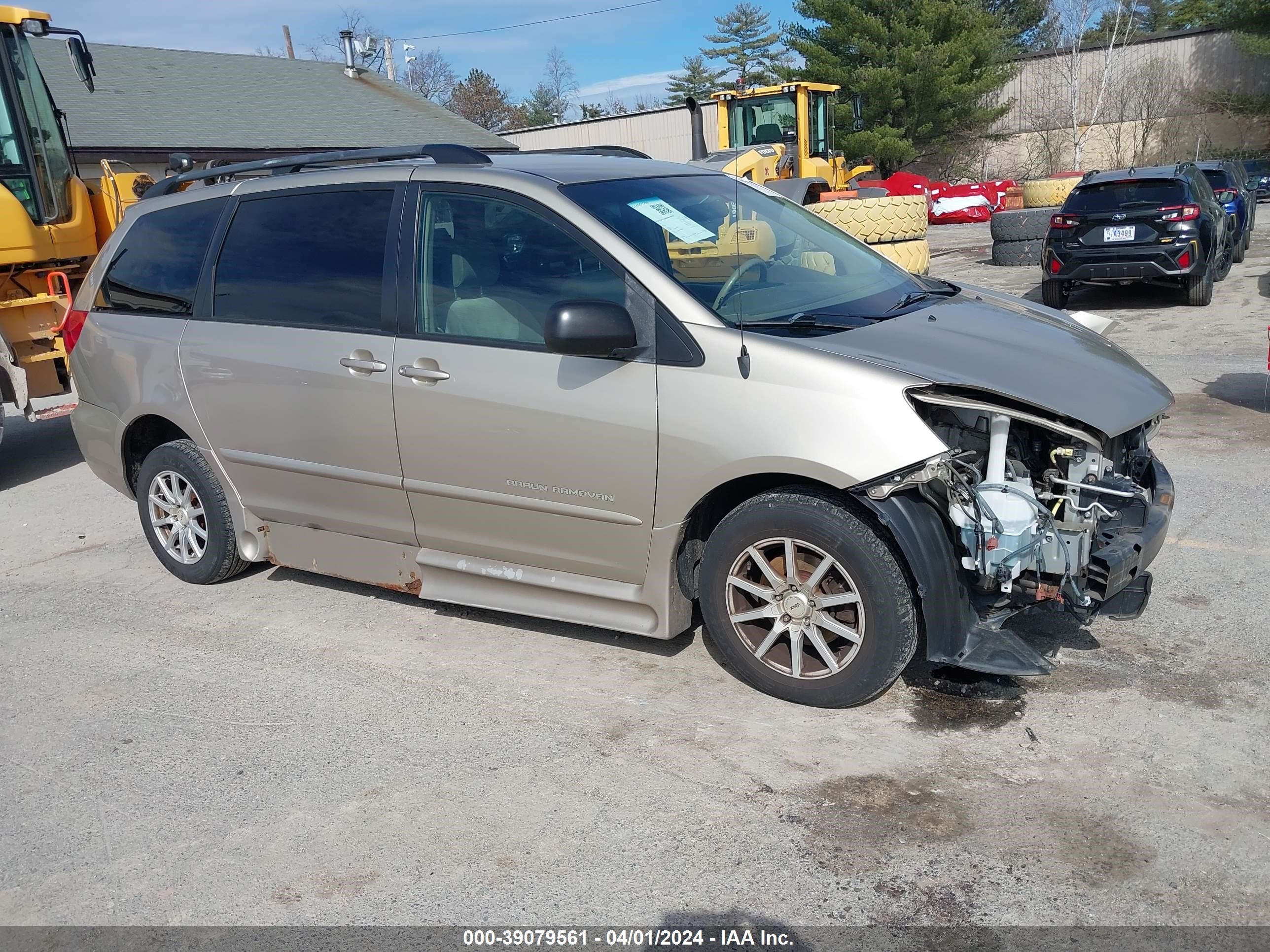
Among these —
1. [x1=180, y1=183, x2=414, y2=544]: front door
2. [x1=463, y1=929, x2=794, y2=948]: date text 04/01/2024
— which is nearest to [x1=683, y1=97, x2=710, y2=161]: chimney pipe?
[x1=180, y1=183, x2=414, y2=544]: front door

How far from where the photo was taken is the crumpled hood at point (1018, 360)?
3.52 meters

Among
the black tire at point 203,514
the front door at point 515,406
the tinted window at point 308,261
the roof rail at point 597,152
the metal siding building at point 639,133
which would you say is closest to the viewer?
the front door at point 515,406

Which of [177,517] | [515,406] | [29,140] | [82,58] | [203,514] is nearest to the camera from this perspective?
[515,406]

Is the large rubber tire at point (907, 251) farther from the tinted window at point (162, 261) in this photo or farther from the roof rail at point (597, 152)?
the tinted window at point (162, 261)

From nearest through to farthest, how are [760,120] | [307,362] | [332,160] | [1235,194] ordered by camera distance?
[307,362] → [332,160] → [1235,194] → [760,120]

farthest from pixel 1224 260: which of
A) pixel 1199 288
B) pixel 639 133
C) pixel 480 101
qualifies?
pixel 480 101

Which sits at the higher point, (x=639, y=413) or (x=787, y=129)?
(x=787, y=129)

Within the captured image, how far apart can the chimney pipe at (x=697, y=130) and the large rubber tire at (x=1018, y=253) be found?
5.17 meters

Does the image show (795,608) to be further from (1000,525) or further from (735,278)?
(735,278)

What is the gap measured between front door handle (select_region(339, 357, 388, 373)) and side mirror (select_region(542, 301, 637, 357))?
0.95 m

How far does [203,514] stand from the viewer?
17.8 feet

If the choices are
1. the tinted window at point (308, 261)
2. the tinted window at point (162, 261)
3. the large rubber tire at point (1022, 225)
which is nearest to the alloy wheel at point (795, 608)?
the tinted window at point (308, 261)

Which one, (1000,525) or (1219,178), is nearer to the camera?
(1000,525)

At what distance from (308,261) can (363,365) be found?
66 cm
